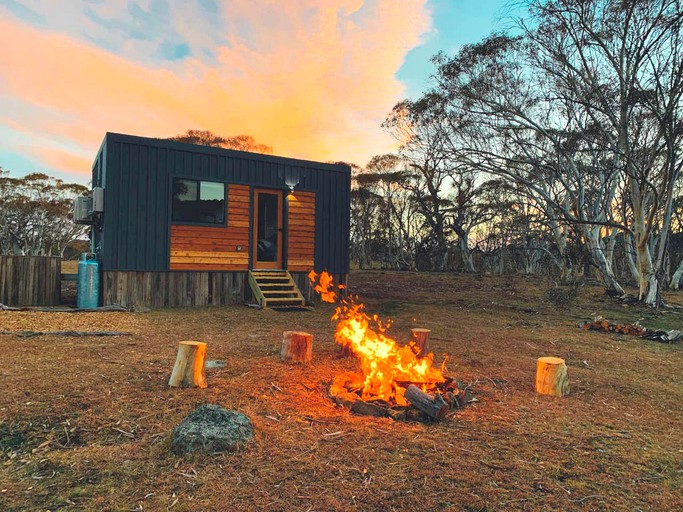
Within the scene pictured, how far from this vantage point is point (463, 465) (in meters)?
2.98

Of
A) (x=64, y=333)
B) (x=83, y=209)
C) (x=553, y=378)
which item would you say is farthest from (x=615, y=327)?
(x=83, y=209)

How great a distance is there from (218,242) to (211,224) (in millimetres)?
521

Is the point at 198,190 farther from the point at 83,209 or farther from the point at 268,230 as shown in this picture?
Answer: the point at 83,209

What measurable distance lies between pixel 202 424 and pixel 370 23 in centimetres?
1029

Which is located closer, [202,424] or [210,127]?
[202,424]

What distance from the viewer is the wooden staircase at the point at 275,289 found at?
11.6m

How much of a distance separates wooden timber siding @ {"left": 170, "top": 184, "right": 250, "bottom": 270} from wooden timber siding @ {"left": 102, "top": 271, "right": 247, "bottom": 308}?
0.85ft

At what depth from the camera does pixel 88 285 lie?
10297 millimetres

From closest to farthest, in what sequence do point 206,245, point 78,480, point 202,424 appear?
point 78,480 < point 202,424 < point 206,245

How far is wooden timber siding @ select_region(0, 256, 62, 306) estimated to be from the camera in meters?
10.3

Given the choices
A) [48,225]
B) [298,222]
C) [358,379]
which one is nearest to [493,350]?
[358,379]

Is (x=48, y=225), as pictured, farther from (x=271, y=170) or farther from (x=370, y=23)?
(x=370, y=23)

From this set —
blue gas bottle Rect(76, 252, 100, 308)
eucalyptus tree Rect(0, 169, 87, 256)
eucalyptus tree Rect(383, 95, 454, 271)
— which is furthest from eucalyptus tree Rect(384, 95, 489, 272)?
eucalyptus tree Rect(0, 169, 87, 256)

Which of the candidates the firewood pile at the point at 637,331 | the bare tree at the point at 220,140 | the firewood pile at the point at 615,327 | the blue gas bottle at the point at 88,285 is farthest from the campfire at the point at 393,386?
the bare tree at the point at 220,140
